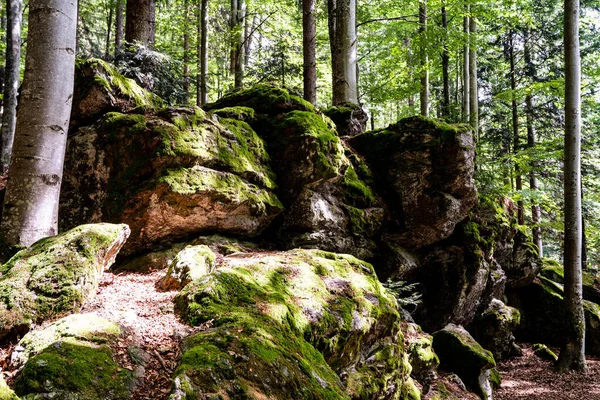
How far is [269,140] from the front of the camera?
26.1ft

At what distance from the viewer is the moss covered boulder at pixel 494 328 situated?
1097 cm

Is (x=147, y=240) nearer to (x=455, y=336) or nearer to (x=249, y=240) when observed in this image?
(x=249, y=240)

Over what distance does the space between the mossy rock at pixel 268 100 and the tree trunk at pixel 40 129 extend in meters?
4.30

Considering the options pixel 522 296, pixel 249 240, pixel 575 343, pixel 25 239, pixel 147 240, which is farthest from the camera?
pixel 522 296

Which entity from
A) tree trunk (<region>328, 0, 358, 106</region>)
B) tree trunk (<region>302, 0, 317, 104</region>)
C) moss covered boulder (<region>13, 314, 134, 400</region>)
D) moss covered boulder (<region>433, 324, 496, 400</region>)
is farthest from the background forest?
moss covered boulder (<region>13, 314, 134, 400</region>)

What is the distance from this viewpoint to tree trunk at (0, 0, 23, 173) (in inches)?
420

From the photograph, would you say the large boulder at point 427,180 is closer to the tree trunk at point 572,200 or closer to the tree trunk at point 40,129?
the tree trunk at point 572,200

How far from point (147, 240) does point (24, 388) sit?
3.93 meters

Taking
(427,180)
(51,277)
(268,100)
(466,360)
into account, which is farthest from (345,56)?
(51,277)

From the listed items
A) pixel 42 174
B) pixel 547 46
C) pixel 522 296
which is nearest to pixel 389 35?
pixel 547 46

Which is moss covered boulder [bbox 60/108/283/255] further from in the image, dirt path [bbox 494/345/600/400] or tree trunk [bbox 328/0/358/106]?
dirt path [bbox 494/345/600/400]

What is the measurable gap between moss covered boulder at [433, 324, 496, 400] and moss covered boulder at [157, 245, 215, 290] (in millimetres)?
5356

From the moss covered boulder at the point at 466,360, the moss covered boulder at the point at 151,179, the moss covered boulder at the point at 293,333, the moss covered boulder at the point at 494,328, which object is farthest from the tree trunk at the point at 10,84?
the moss covered boulder at the point at 494,328

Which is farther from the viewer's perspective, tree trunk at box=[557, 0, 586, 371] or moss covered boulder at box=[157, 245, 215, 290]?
tree trunk at box=[557, 0, 586, 371]
